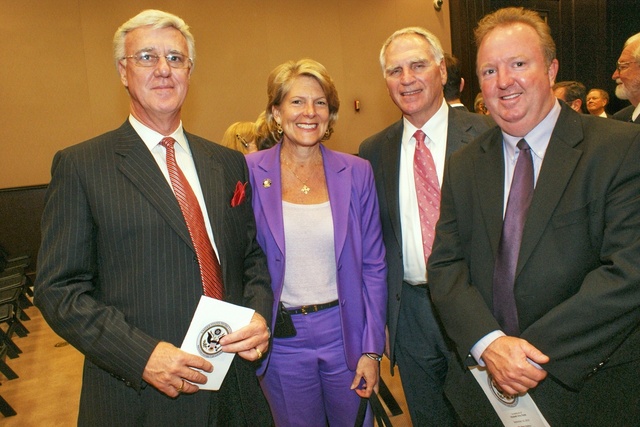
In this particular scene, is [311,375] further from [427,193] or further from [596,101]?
[596,101]

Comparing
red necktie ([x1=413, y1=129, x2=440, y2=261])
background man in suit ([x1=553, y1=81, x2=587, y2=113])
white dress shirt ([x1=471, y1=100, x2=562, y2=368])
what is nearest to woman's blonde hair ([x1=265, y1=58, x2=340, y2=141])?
red necktie ([x1=413, y1=129, x2=440, y2=261])

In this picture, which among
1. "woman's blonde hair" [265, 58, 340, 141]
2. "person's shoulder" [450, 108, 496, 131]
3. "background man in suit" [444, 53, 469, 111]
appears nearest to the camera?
"woman's blonde hair" [265, 58, 340, 141]

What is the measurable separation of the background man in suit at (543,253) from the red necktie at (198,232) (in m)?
0.76

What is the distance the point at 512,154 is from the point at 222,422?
134cm

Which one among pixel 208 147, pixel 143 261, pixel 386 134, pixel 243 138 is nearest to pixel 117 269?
pixel 143 261

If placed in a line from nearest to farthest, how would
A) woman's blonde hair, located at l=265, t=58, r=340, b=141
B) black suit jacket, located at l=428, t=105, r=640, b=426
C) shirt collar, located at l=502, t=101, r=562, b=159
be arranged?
black suit jacket, located at l=428, t=105, r=640, b=426 → shirt collar, located at l=502, t=101, r=562, b=159 → woman's blonde hair, located at l=265, t=58, r=340, b=141

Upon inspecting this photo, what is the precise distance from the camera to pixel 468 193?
1.76 metres

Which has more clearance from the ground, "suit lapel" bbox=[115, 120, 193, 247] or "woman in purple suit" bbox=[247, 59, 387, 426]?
"suit lapel" bbox=[115, 120, 193, 247]

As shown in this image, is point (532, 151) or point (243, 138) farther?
point (243, 138)

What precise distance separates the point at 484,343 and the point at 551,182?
539mm

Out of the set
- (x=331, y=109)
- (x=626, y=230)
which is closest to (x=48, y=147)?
→ (x=331, y=109)

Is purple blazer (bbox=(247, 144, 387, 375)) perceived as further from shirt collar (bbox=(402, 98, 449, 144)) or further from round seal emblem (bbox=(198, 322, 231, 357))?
round seal emblem (bbox=(198, 322, 231, 357))

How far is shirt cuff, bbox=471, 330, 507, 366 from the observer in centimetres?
157

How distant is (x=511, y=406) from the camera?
1531 mm
